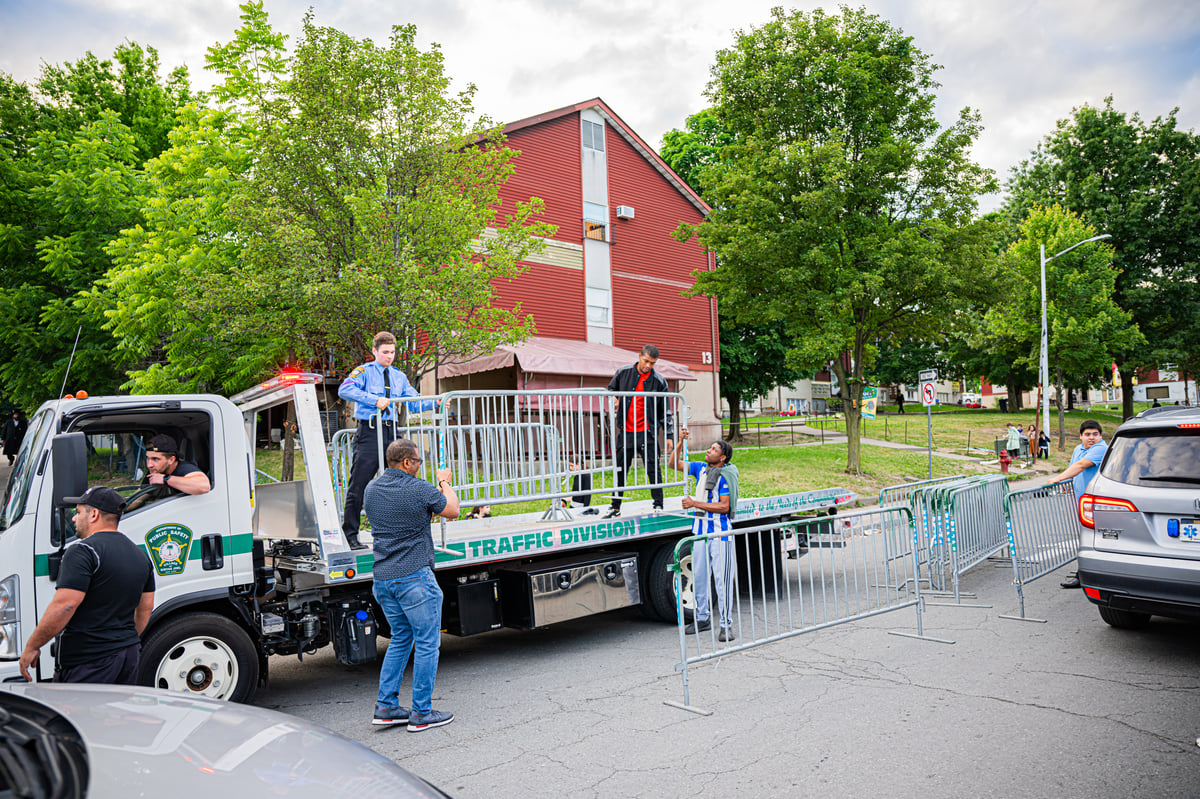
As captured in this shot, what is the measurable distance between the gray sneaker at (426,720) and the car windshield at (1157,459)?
5625mm

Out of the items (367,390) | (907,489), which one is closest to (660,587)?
(367,390)

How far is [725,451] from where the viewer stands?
724 centimetres

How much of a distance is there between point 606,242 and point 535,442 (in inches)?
837

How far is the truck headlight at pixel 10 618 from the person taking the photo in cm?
446

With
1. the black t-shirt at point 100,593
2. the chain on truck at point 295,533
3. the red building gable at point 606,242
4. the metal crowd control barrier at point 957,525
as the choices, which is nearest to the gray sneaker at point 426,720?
the chain on truck at point 295,533

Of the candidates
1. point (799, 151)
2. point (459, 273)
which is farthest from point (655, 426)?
point (799, 151)

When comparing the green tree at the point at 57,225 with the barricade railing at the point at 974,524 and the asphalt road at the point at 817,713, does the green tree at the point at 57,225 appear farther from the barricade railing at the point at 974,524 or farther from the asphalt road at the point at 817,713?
the barricade railing at the point at 974,524

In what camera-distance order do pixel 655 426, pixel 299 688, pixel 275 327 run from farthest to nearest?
pixel 275 327 < pixel 655 426 < pixel 299 688

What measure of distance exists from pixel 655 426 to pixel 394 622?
3.61 meters

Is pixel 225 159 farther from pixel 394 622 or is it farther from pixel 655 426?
pixel 394 622

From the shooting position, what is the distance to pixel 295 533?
20.6 ft

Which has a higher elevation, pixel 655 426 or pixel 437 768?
pixel 655 426

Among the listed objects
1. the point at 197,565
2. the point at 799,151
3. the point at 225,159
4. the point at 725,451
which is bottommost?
the point at 197,565

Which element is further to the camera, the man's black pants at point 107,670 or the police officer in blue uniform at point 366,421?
the police officer in blue uniform at point 366,421
